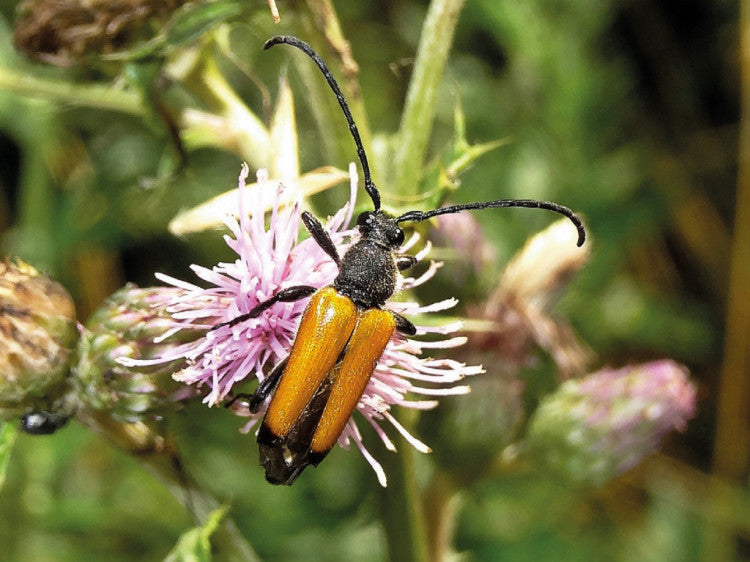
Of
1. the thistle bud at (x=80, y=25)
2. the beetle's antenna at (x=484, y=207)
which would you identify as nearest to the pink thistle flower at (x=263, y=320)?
the beetle's antenna at (x=484, y=207)

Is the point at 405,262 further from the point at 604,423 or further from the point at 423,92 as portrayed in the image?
the point at 604,423

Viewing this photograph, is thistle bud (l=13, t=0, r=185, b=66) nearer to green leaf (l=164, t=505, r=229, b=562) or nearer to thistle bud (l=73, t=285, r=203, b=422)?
thistle bud (l=73, t=285, r=203, b=422)

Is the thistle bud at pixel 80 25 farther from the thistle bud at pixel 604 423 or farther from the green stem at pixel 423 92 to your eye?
the thistle bud at pixel 604 423

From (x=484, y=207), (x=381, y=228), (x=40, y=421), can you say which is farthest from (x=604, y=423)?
(x=40, y=421)

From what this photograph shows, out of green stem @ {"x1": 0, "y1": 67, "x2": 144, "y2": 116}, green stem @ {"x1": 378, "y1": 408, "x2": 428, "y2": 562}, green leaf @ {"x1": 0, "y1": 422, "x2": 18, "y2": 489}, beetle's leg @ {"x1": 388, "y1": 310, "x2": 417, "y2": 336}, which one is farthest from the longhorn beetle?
green stem @ {"x1": 0, "y1": 67, "x2": 144, "y2": 116}

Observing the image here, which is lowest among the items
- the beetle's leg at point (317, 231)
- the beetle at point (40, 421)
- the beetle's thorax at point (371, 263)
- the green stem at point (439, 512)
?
the green stem at point (439, 512)

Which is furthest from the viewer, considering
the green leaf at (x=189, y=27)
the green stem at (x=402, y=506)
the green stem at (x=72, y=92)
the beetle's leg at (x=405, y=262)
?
the green stem at (x=72, y=92)
